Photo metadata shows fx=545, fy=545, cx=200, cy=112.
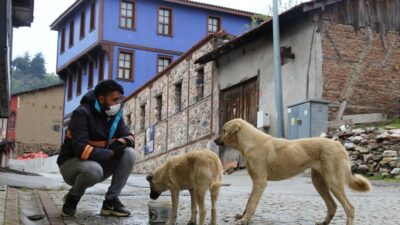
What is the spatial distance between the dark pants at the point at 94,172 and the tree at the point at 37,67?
313ft

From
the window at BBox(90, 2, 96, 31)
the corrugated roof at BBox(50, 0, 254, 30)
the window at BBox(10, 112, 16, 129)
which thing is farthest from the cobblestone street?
the window at BBox(10, 112, 16, 129)

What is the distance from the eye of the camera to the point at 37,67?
321ft

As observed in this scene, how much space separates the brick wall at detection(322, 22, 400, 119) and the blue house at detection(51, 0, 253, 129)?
18.5 meters

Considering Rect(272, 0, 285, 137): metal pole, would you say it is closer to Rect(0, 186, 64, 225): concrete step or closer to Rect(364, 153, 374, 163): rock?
Rect(364, 153, 374, 163): rock

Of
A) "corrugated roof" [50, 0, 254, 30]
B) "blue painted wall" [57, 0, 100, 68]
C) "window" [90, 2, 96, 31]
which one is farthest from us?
"corrugated roof" [50, 0, 254, 30]

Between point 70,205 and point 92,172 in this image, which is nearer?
point 92,172

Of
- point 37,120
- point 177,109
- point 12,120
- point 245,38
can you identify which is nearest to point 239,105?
point 245,38

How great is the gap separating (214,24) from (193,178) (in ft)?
102

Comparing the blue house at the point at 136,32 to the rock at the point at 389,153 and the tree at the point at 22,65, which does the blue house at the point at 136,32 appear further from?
the tree at the point at 22,65

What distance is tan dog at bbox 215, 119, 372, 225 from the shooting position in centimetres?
503

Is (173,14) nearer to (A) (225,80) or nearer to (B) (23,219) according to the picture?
(A) (225,80)

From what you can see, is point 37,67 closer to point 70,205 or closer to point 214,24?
point 214,24

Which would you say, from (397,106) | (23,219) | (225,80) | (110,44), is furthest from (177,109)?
(23,219)

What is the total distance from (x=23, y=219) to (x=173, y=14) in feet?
96.6
